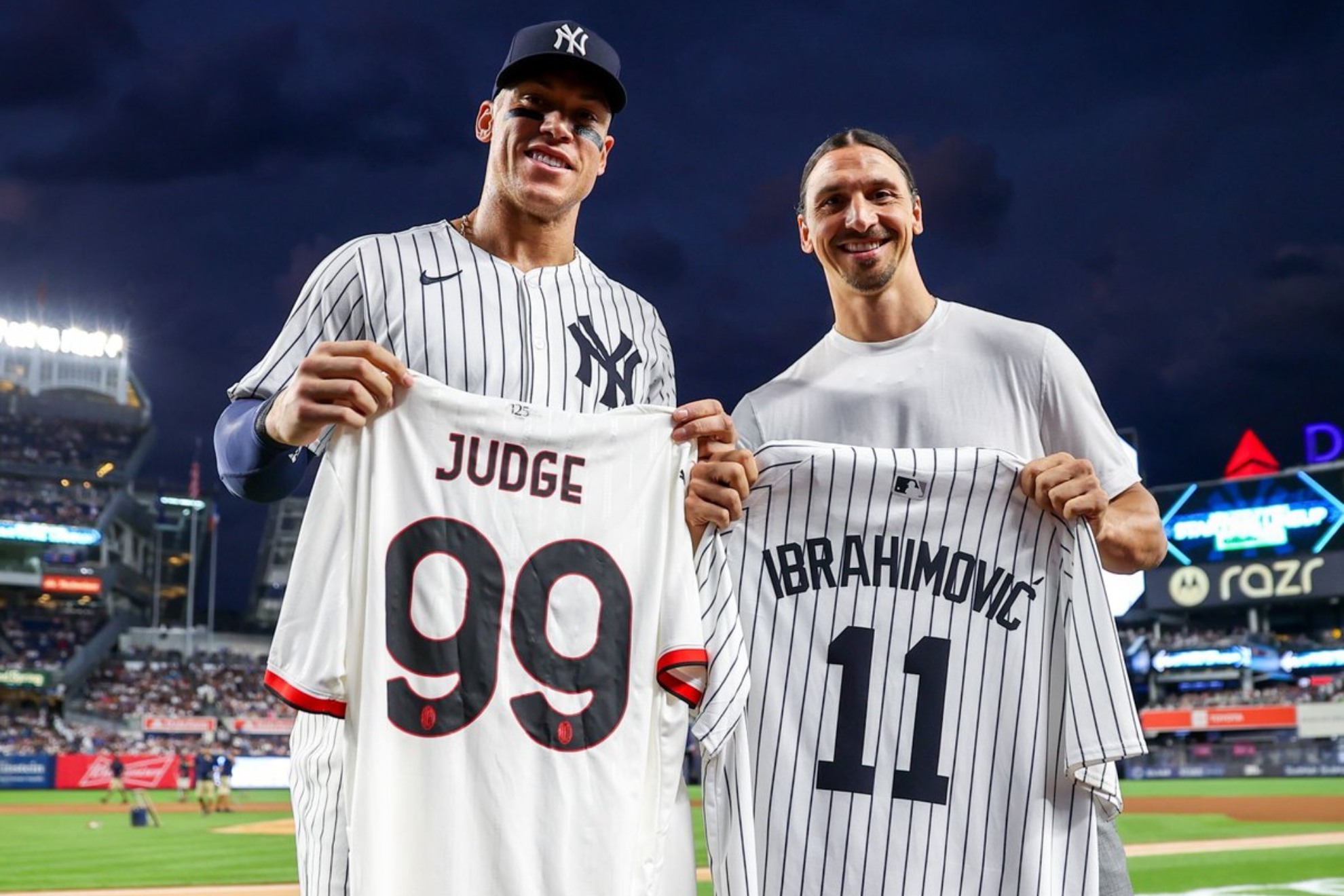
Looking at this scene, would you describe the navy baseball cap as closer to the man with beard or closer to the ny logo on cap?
the ny logo on cap

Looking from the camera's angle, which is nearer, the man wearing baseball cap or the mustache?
the man wearing baseball cap

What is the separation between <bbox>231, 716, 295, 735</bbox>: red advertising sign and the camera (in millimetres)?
38938

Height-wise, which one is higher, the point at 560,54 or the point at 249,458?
the point at 560,54

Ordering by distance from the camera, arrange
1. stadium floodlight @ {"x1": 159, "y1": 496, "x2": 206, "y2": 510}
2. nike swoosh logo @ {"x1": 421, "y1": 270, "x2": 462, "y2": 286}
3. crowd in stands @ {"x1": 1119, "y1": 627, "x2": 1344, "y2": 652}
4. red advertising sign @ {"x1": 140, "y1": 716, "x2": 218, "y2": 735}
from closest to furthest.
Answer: nike swoosh logo @ {"x1": 421, "y1": 270, "x2": 462, "y2": 286}, red advertising sign @ {"x1": 140, "y1": 716, "x2": 218, "y2": 735}, crowd in stands @ {"x1": 1119, "y1": 627, "x2": 1344, "y2": 652}, stadium floodlight @ {"x1": 159, "y1": 496, "x2": 206, "y2": 510}

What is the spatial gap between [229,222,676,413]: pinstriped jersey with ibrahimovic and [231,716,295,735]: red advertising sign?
39.0 m

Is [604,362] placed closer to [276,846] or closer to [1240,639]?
[276,846]

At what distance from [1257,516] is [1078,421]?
45.9 metres

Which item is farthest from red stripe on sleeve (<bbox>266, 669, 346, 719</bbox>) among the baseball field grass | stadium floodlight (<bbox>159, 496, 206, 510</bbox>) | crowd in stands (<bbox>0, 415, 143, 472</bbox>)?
stadium floodlight (<bbox>159, 496, 206, 510</bbox>)

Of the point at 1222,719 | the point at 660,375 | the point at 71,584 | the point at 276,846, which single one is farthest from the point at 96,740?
the point at 660,375

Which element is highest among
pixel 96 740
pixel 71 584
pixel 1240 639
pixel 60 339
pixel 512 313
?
pixel 60 339

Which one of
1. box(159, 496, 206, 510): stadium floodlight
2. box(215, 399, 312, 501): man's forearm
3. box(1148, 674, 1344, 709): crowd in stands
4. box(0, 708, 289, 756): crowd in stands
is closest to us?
box(215, 399, 312, 501): man's forearm

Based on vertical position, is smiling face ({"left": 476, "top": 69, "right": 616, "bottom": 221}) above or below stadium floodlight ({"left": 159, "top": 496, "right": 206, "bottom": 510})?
above

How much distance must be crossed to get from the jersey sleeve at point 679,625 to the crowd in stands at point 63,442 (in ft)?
179

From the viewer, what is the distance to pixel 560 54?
9.07 ft
